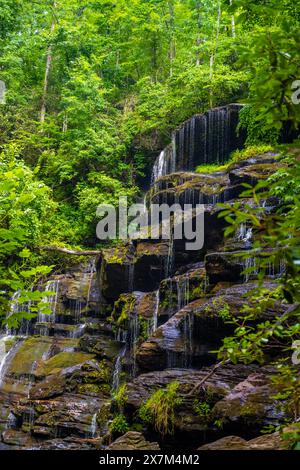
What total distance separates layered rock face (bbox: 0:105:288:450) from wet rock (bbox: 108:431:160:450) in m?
0.02

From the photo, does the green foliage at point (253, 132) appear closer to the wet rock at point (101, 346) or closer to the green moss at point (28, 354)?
the wet rock at point (101, 346)

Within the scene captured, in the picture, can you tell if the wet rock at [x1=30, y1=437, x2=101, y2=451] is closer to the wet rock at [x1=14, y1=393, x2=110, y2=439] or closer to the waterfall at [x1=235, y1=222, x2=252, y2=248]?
the wet rock at [x1=14, y1=393, x2=110, y2=439]

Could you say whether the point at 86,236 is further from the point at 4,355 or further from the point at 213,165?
the point at 4,355

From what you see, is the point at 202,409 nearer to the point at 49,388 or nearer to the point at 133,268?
the point at 49,388

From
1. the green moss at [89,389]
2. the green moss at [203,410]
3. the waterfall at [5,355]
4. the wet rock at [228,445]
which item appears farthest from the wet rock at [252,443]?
the waterfall at [5,355]

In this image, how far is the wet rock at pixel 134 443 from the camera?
260 inches

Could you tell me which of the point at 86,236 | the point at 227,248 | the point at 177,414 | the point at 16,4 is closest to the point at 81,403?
the point at 177,414

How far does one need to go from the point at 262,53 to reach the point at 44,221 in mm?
17961

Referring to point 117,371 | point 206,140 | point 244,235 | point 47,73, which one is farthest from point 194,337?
point 47,73

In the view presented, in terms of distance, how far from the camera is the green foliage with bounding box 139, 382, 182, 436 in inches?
285

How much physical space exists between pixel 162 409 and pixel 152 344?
7.38 ft

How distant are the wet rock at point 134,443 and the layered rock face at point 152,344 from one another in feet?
0.07

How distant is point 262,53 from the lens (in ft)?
7.96

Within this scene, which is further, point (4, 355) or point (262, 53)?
point (4, 355)
